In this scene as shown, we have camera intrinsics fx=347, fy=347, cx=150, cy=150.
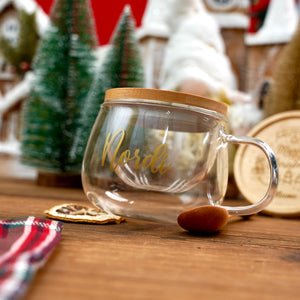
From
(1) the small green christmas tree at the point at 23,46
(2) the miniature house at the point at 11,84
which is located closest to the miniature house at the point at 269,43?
(2) the miniature house at the point at 11,84

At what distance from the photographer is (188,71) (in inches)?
34.3

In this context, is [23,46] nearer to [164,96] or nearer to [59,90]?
[59,90]


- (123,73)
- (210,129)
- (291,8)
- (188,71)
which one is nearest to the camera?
(210,129)

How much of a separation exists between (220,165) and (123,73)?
421 millimetres

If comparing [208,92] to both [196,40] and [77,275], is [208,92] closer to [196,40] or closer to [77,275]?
[196,40]

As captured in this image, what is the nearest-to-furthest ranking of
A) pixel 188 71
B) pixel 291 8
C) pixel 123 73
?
pixel 123 73 < pixel 188 71 < pixel 291 8

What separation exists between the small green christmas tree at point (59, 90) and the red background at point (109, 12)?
2.21 ft

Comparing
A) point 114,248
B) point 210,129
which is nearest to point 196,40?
point 210,129

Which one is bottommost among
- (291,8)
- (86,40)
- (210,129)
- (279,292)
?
(279,292)

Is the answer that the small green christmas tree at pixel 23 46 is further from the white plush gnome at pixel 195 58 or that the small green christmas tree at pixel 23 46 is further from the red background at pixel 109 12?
the white plush gnome at pixel 195 58

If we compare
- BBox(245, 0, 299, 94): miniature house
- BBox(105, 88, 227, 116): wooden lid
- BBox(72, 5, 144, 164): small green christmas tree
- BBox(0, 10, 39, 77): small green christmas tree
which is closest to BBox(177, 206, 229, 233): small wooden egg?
BBox(105, 88, 227, 116): wooden lid

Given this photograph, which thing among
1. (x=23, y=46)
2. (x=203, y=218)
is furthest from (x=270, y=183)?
(x=23, y=46)

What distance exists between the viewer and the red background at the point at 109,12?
1.44 metres

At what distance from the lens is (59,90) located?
0.78 m
